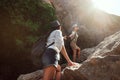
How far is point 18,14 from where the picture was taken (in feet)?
41.4

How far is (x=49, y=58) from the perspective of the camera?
6207 mm

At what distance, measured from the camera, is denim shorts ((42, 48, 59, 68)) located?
618cm

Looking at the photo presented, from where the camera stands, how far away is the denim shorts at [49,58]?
6.18m

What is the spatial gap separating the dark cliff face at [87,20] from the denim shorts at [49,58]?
9.85 metres

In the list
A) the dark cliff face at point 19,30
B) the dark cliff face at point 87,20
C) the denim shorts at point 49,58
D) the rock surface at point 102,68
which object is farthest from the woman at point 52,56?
the dark cliff face at point 87,20

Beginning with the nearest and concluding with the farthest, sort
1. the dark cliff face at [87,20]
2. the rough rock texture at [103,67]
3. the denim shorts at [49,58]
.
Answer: the denim shorts at [49,58] < the rough rock texture at [103,67] < the dark cliff face at [87,20]

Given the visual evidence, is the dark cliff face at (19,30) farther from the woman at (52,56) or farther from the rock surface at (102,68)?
the woman at (52,56)

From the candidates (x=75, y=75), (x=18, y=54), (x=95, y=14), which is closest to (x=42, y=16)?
(x=18, y=54)

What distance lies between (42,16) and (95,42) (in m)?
4.66

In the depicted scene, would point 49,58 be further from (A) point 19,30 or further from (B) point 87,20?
(B) point 87,20

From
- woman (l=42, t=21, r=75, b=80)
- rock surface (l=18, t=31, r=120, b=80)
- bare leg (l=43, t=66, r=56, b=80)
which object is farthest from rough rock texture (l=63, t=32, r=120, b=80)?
bare leg (l=43, t=66, r=56, b=80)

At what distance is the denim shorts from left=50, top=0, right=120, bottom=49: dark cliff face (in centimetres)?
985

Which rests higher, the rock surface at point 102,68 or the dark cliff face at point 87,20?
the dark cliff face at point 87,20

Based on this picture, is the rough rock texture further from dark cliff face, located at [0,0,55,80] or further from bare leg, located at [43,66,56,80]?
dark cliff face, located at [0,0,55,80]
